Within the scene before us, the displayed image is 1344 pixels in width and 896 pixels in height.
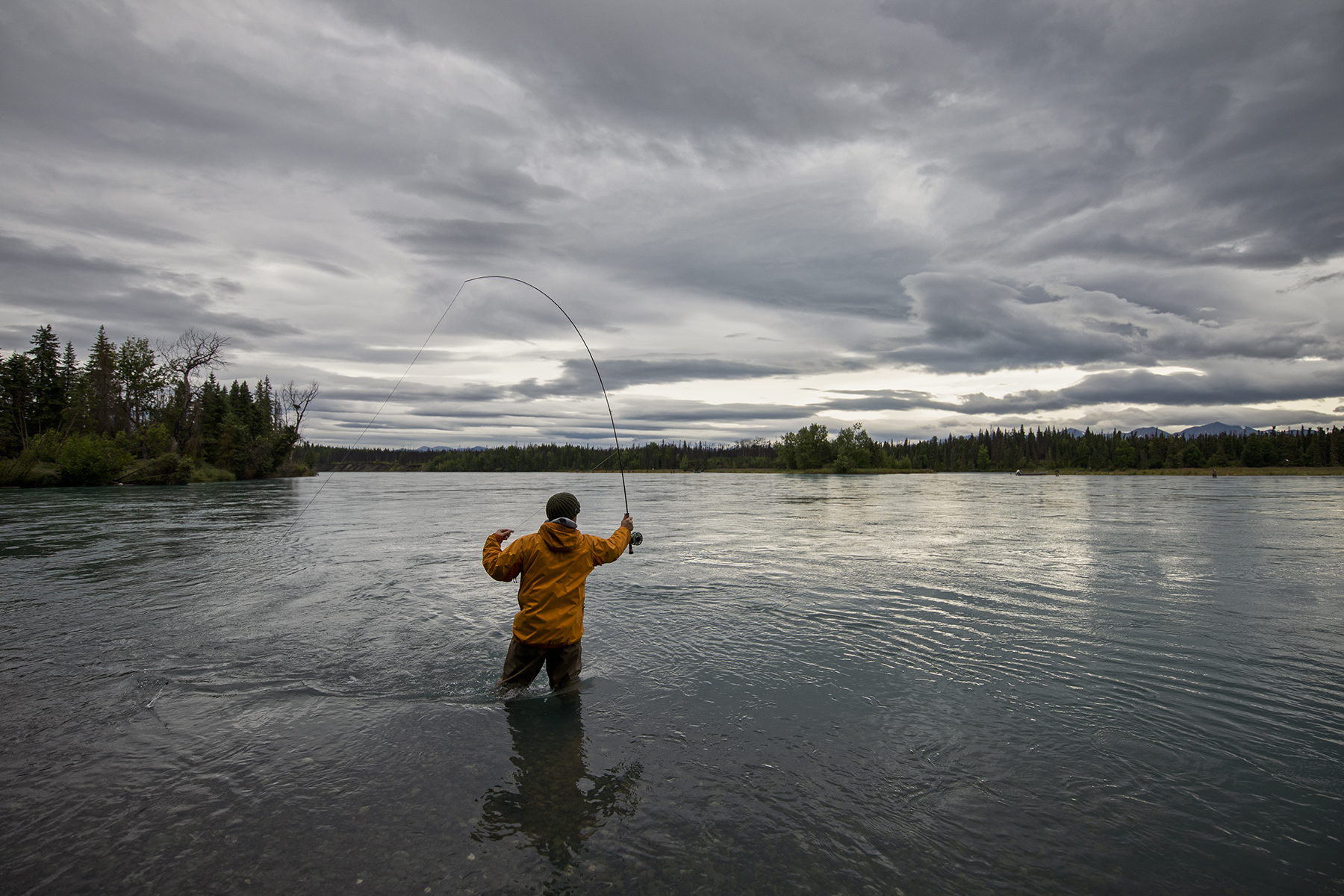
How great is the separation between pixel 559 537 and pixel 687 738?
2371 mm

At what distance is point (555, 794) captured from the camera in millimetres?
5172

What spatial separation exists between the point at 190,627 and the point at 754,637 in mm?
9223

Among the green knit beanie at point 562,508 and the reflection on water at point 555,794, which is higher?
the green knit beanie at point 562,508

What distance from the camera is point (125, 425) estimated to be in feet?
259

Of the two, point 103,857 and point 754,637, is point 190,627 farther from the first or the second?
point 754,637

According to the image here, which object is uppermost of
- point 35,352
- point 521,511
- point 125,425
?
point 35,352

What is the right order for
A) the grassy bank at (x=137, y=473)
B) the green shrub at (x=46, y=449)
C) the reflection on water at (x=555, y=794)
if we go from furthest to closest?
the green shrub at (x=46, y=449) → the grassy bank at (x=137, y=473) → the reflection on water at (x=555, y=794)

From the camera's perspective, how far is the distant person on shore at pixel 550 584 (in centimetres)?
654

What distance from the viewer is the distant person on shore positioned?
654 centimetres

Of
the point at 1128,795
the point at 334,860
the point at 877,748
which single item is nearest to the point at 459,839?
the point at 334,860

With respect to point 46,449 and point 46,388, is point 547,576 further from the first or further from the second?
point 46,388

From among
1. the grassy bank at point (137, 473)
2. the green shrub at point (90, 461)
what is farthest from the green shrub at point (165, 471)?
the green shrub at point (90, 461)

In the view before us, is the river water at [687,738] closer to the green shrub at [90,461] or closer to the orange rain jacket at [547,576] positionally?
the orange rain jacket at [547,576]

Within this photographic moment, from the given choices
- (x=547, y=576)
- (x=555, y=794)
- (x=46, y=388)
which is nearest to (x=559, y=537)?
(x=547, y=576)
